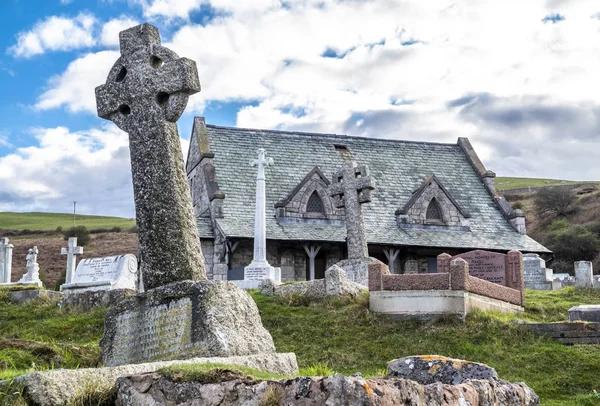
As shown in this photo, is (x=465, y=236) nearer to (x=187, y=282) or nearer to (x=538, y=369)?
(x=538, y=369)

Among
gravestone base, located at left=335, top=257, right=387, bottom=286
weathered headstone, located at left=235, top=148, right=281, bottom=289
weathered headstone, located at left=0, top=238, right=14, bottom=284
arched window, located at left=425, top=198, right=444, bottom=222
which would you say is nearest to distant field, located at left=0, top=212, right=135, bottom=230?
weathered headstone, located at left=0, top=238, right=14, bottom=284

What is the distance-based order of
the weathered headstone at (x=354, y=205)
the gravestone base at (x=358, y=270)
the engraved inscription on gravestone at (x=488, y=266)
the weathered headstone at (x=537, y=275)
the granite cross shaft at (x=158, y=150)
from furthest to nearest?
the weathered headstone at (x=537, y=275) → the weathered headstone at (x=354, y=205) → the gravestone base at (x=358, y=270) → the engraved inscription on gravestone at (x=488, y=266) → the granite cross shaft at (x=158, y=150)

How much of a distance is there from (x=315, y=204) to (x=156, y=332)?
79.3ft

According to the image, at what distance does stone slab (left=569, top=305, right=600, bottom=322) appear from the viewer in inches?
671

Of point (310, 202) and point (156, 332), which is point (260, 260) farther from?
point (156, 332)

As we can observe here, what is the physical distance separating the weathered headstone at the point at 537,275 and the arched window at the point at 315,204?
8.47m

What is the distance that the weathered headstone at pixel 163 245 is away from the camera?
8641 mm

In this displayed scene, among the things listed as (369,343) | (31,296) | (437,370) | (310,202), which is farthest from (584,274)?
(437,370)

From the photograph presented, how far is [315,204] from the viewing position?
108 ft

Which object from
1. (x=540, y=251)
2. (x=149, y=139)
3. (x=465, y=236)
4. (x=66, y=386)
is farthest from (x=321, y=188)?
(x=66, y=386)

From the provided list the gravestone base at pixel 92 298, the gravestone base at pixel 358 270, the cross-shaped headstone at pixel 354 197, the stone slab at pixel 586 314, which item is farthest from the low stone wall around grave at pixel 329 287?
the cross-shaped headstone at pixel 354 197

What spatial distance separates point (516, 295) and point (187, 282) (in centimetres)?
1314

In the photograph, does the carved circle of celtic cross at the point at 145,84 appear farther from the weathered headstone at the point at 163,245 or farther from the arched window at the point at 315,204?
the arched window at the point at 315,204

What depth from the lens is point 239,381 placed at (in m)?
5.79
